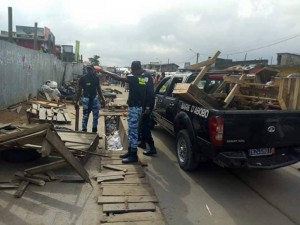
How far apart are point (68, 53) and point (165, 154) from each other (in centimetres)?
3604

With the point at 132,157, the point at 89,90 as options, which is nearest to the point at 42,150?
the point at 132,157

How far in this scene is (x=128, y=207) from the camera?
405 centimetres

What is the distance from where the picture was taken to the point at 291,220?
13.1 feet

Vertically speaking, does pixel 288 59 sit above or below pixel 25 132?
above

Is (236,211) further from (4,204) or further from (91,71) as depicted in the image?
(91,71)

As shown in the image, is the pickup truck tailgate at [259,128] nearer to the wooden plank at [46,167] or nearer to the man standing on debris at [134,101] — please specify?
the man standing on debris at [134,101]

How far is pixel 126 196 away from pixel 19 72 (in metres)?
10.0

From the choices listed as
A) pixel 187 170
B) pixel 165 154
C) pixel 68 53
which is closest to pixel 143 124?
pixel 165 154

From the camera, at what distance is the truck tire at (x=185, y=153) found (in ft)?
17.8

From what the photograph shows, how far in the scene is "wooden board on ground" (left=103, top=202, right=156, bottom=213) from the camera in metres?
3.96

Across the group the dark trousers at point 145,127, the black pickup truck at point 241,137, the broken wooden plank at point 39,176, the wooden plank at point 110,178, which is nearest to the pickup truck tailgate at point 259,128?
the black pickup truck at point 241,137

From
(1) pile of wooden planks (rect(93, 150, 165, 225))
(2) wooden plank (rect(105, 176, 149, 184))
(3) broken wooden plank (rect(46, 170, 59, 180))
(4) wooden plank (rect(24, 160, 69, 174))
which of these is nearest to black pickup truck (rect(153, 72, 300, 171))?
(2) wooden plank (rect(105, 176, 149, 184))

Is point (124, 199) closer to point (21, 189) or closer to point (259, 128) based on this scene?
point (21, 189)

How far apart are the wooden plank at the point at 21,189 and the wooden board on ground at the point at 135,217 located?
4.29 feet
